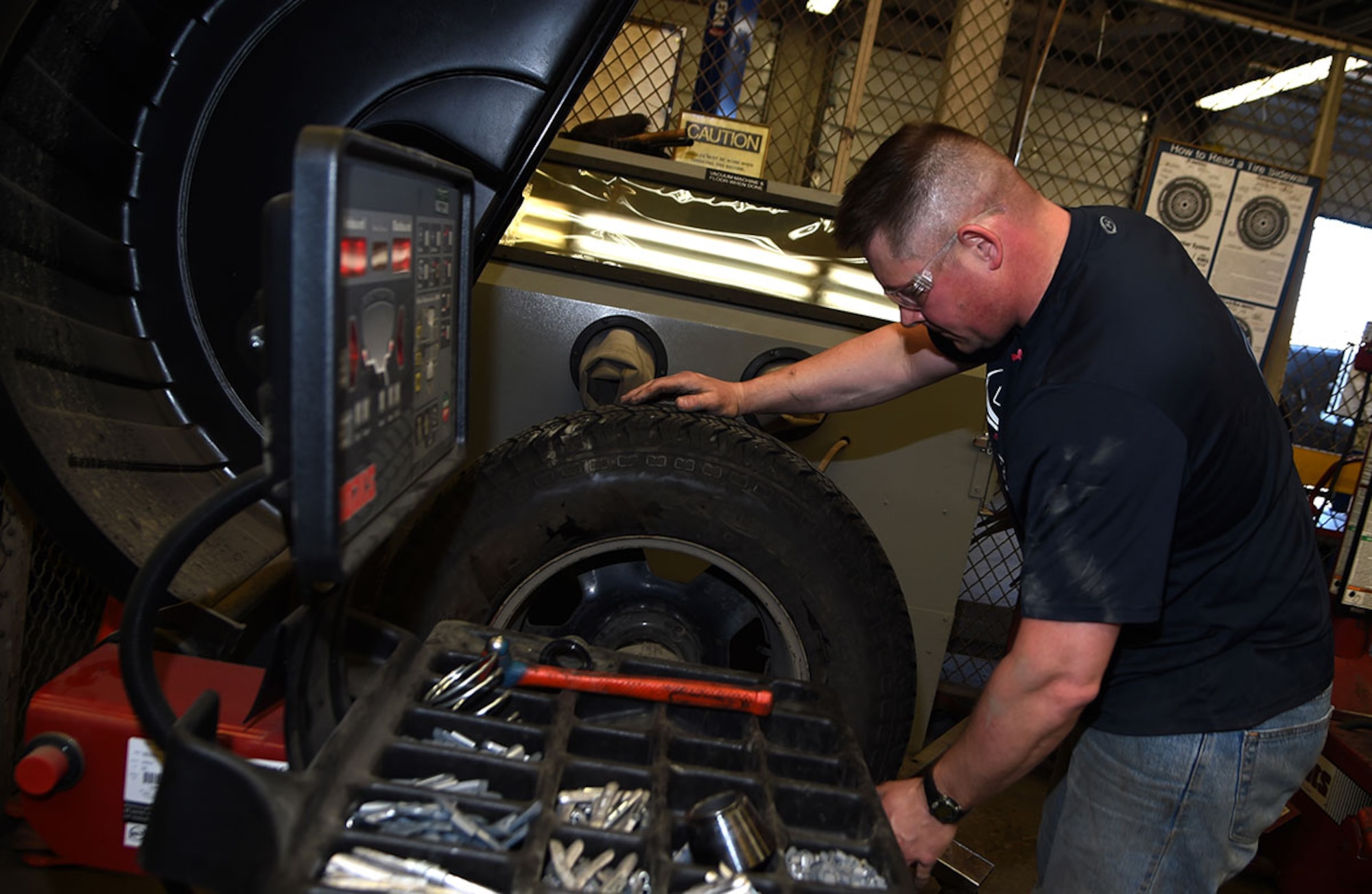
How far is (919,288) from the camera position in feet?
4.90

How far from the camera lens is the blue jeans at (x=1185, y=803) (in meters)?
1.54

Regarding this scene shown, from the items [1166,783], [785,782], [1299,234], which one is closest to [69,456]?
[785,782]

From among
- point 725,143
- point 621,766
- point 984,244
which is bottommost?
point 621,766

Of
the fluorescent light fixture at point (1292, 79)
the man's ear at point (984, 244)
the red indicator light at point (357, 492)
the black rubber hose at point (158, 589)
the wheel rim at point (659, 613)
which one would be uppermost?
the fluorescent light fixture at point (1292, 79)

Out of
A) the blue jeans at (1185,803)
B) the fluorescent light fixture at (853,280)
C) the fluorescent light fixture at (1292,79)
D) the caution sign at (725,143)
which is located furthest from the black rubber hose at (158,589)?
the fluorescent light fixture at (1292,79)

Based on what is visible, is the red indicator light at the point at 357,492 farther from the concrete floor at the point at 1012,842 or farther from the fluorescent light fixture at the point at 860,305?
the concrete floor at the point at 1012,842

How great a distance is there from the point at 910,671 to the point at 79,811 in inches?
49.1

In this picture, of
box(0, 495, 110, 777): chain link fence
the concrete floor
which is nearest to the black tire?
box(0, 495, 110, 777): chain link fence

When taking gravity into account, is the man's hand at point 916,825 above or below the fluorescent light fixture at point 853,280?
below

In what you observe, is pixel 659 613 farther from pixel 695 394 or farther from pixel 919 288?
pixel 919 288

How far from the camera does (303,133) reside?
27.8 inches

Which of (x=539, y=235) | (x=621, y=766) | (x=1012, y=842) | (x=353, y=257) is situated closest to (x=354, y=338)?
(x=353, y=257)

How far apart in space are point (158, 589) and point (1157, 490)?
1.19 m

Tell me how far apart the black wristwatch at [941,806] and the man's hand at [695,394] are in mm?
768
